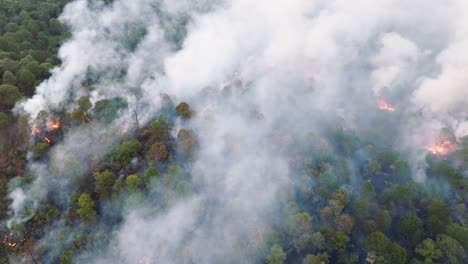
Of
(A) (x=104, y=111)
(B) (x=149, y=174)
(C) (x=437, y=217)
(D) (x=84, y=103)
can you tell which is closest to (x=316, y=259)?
(C) (x=437, y=217)

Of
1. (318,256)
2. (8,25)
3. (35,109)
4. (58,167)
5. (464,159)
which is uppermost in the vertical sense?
(8,25)

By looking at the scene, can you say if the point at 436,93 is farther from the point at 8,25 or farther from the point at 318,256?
the point at 8,25

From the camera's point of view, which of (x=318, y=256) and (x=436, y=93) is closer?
(x=318, y=256)

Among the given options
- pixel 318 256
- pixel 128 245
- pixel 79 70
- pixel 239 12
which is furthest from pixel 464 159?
pixel 79 70

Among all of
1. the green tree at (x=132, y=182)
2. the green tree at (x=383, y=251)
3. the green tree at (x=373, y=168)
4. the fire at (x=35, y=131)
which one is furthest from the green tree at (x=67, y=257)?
the green tree at (x=373, y=168)

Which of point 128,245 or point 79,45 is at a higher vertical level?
point 79,45

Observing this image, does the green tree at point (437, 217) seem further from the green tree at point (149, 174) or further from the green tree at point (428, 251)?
the green tree at point (149, 174)
